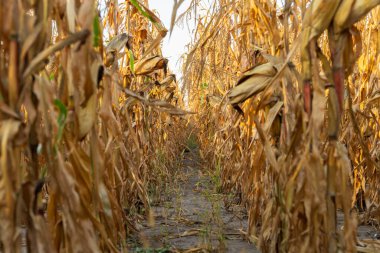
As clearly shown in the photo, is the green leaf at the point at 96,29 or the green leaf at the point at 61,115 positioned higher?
the green leaf at the point at 96,29

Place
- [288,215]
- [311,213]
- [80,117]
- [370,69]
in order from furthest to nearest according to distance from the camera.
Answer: [370,69], [288,215], [311,213], [80,117]

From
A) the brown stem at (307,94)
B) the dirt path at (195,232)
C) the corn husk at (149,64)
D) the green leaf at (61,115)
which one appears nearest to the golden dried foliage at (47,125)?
the green leaf at (61,115)

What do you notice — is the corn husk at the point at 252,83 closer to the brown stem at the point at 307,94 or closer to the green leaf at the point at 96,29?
the brown stem at the point at 307,94

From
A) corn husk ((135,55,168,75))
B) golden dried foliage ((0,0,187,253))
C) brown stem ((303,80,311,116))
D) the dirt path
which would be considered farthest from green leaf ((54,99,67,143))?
corn husk ((135,55,168,75))

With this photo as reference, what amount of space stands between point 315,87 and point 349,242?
1.04 feet

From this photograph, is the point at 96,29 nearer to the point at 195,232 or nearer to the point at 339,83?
the point at 339,83

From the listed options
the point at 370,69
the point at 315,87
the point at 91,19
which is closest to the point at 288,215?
the point at 315,87

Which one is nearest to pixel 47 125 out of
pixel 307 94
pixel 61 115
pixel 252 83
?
pixel 61 115

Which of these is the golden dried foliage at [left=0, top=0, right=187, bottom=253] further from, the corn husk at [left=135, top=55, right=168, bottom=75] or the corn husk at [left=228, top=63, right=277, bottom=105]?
the corn husk at [left=135, top=55, right=168, bottom=75]

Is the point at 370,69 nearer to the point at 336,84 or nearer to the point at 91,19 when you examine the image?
the point at 336,84

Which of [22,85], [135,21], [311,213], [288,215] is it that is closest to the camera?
[22,85]

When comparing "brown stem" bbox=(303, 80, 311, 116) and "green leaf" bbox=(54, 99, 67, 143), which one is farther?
"brown stem" bbox=(303, 80, 311, 116)

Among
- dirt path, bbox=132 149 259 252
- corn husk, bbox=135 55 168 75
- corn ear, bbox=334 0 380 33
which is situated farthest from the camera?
corn husk, bbox=135 55 168 75

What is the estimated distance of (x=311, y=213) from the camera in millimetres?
1034
